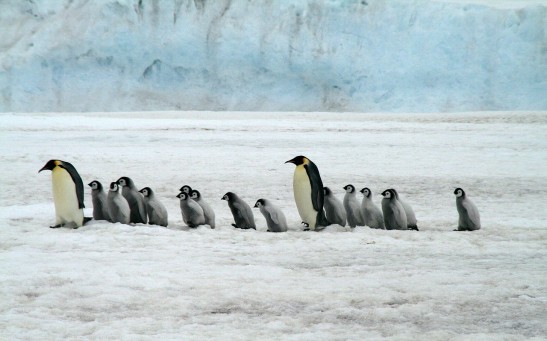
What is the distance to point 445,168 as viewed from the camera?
9953 millimetres

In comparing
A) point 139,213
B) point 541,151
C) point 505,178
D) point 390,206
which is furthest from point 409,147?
point 139,213

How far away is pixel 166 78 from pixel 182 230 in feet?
63.3

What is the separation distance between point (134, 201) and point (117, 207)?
0.99 feet

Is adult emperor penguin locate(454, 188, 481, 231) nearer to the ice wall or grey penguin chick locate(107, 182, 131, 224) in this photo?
grey penguin chick locate(107, 182, 131, 224)

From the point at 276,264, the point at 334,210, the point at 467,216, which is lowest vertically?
the point at 276,264

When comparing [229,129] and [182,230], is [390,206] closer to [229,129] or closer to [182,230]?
[182,230]

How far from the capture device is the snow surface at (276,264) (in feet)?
10.6

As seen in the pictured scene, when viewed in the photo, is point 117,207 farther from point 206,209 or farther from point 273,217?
point 273,217

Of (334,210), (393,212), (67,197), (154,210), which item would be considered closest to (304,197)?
(334,210)

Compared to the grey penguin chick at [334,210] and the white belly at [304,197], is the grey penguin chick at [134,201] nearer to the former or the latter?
the white belly at [304,197]

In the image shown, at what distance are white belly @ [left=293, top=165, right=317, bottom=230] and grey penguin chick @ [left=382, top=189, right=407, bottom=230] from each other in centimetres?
64

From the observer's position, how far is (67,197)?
18.7ft

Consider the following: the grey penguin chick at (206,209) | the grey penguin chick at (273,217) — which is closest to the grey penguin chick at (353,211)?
the grey penguin chick at (273,217)

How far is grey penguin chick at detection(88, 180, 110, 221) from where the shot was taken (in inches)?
226
